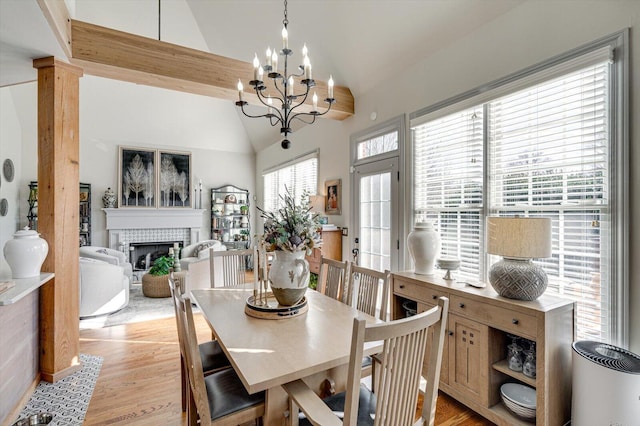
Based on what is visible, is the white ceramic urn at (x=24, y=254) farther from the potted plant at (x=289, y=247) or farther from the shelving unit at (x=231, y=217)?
the shelving unit at (x=231, y=217)

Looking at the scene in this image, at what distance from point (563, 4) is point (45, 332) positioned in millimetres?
4655

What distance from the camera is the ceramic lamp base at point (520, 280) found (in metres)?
1.93

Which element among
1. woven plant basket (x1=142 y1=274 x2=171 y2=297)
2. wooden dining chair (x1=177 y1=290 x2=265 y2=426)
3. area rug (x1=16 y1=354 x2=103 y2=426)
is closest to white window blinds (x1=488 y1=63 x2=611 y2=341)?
wooden dining chair (x1=177 y1=290 x2=265 y2=426)

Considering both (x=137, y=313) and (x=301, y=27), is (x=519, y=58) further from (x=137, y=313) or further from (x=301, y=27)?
(x=137, y=313)

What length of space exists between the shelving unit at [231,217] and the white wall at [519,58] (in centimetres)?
467

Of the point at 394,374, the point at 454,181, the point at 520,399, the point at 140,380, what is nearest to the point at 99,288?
the point at 140,380

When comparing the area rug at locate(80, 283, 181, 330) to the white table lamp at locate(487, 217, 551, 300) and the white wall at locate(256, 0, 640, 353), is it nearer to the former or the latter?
the white wall at locate(256, 0, 640, 353)

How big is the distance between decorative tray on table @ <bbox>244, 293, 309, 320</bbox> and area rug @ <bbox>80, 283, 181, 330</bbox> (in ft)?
9.42

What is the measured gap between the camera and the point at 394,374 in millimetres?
1113

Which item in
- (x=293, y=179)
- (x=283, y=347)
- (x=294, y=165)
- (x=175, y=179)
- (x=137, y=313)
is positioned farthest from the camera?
(x=175, y=179)

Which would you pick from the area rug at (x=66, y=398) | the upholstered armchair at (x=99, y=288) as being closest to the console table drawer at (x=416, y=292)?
the area rug at (x=66, y=398)

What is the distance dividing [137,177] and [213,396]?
6573mm

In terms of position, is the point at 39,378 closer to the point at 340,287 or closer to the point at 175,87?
the point at 340,287

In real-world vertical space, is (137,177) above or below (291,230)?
above
